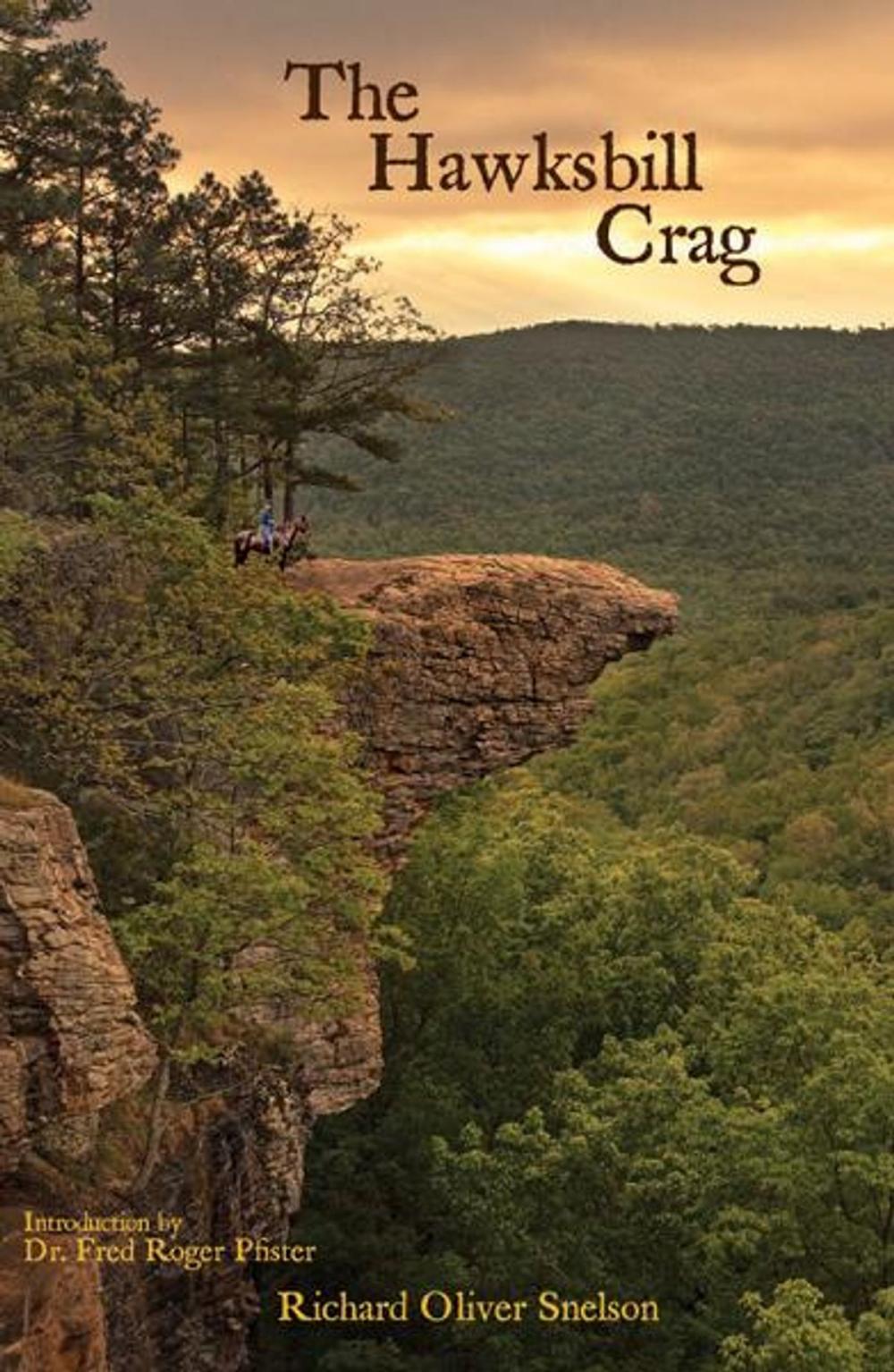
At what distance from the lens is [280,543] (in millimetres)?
27797

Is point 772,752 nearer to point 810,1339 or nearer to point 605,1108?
point 605,1108

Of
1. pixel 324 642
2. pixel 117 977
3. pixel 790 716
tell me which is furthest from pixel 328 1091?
pixel 790 716

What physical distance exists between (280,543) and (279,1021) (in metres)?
7.85

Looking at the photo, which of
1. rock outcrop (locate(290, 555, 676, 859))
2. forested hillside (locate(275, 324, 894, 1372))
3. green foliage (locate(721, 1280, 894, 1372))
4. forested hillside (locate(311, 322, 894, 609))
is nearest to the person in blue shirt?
rock outcrop (locate(290, 555, 676, 859))

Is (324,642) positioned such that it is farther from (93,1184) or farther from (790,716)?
(790,716)

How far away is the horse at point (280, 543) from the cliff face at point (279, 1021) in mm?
478

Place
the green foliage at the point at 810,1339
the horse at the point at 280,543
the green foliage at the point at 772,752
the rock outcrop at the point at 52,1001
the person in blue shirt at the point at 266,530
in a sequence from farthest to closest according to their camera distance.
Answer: the green foliage at the point at 772,752
the horse at the point at 280,543
the person in blue shirt at the point at 266,530
the green foliage at the point at 810,1339
the rock outcrop at the point at 52,1001

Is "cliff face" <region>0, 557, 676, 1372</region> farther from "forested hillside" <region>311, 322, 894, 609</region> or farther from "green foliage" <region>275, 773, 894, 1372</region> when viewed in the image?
"forested hillside" <region>311, 322, 894, 609</region>

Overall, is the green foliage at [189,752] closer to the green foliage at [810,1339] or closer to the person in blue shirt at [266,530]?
the person in blue shirt at [266,530]

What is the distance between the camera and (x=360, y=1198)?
32906mm

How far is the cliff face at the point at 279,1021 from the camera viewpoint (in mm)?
17312

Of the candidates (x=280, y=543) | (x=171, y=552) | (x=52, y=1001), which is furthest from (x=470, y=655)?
(x=52, y=1001)

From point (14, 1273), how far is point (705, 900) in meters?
21.5

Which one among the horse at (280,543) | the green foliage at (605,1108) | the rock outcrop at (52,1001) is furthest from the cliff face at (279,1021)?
the green foliage at (605,1108)
